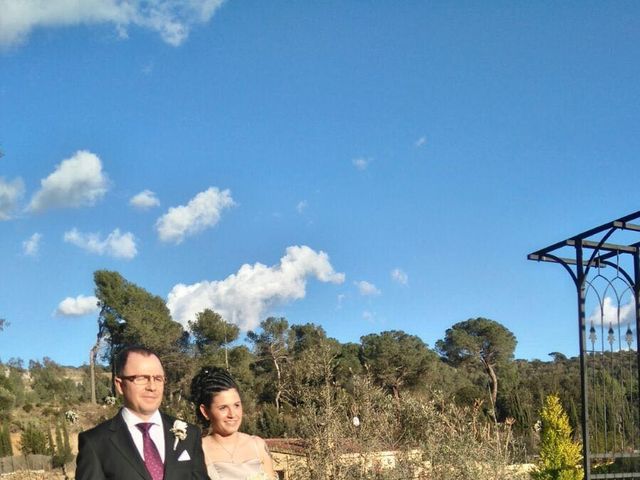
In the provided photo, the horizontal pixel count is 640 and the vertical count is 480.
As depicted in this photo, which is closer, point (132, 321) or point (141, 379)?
point (141, 379)

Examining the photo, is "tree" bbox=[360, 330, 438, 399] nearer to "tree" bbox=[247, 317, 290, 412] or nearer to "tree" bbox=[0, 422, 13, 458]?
"tree" bbox=[247, 317, 290, 412]

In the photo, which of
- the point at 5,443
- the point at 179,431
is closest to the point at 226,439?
the point at 179,431

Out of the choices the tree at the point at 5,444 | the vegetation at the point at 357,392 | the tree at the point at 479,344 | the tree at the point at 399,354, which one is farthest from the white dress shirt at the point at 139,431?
the tree at the point at 479,344

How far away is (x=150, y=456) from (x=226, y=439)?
2.15 feet

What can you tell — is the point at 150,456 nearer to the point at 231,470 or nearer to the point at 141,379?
the point at 141,379

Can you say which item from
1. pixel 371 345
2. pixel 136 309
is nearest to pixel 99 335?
pixel 136 309

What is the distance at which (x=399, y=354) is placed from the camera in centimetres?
3228

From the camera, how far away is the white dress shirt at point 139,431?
96.8 inches

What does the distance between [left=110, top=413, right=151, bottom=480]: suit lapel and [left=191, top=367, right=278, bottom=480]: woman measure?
22.8 inches

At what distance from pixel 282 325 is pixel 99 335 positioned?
797cm

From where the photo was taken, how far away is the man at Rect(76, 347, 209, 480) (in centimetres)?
237

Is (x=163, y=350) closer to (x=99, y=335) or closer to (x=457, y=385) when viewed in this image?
(x=99, y=335)

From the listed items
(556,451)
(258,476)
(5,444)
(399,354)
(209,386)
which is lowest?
(5,444)

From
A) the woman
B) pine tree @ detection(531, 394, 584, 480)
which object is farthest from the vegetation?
the woman
